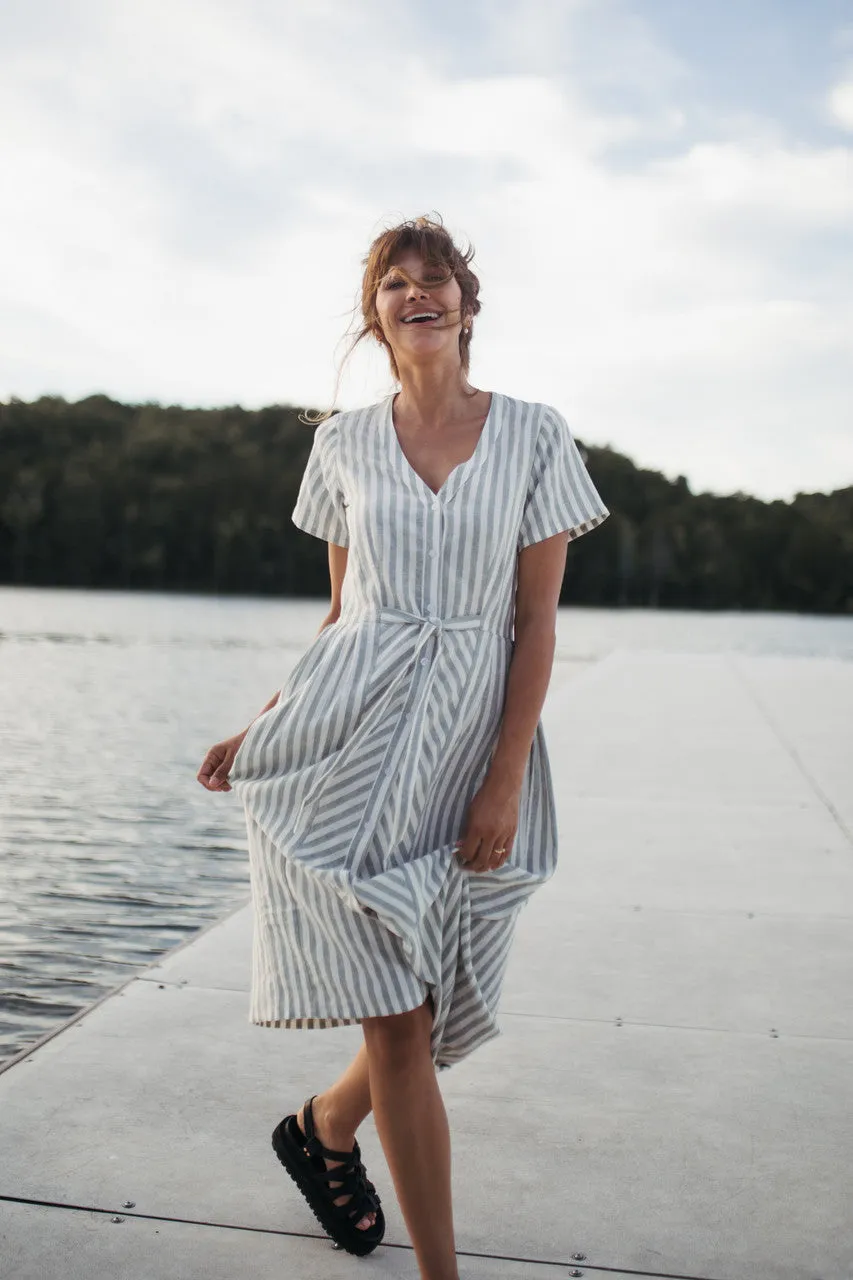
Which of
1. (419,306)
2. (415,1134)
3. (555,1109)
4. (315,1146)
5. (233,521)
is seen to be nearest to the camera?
(415,1134)

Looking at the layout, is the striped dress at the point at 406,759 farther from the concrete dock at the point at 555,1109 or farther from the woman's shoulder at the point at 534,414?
the concrete dock at the point at 555,1109

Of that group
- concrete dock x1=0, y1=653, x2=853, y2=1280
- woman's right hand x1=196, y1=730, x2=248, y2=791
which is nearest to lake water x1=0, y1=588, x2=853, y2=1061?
concrete dock x1=0, y1=653, x2=853, y2=1280

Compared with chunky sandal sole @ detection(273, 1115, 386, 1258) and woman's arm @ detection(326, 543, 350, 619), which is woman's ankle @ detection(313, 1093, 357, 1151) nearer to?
chunky sandal sole @ detection(273, 1115, 386, 1258)

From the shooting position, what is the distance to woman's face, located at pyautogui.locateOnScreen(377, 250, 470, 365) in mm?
2482

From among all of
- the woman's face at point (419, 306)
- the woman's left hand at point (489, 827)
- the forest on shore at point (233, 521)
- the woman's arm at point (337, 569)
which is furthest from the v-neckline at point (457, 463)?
Answer: the forest on shore at point (233, 521)

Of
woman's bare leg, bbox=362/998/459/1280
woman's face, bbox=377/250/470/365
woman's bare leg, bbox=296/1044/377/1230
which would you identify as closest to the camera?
woman's bare leg, bbox=362/998/459/1280

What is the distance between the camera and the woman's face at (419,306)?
248 centimetres

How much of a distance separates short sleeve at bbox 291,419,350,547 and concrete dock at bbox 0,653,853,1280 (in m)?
1.25

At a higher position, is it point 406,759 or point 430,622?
point 430,622

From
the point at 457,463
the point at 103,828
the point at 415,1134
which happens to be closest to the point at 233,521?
the point at 103,828

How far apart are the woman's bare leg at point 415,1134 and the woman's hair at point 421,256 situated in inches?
46.5

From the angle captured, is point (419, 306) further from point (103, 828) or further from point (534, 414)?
point (103, 828)

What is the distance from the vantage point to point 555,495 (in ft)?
8.03

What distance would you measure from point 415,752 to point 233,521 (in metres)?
94.0
